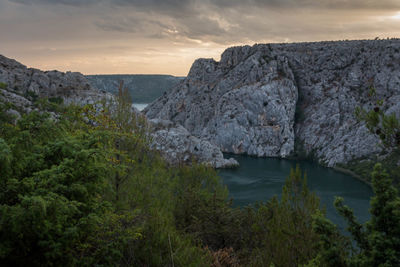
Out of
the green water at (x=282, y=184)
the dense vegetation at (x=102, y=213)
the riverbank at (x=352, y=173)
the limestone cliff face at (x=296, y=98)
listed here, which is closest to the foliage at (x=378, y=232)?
the dense vegetation at (x=102, y=213)

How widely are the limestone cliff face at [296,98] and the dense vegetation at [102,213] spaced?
256 ft

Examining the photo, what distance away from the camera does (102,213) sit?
805 cm

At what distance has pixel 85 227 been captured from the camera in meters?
7.07

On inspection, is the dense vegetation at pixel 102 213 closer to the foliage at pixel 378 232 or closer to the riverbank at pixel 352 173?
the foliage at pixel 378 232

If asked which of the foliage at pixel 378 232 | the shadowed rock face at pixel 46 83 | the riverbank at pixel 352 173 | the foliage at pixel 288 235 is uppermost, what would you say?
the shadowed rock face at pixel 46 83

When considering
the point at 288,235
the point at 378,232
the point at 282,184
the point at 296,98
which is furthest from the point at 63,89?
the point at 296,98

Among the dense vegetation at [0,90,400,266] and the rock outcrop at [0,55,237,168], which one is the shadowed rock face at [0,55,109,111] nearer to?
the rock outcrop at [0,55,237,168]

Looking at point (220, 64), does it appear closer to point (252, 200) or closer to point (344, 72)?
point (344, 72)

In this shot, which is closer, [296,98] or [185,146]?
[185,146]

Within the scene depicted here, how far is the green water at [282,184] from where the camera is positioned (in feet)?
174

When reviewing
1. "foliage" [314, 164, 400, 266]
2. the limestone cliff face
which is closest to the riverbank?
the limestone cliff face

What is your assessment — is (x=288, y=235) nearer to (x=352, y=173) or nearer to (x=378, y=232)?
(x=378, y=232)

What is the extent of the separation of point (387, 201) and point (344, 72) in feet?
356

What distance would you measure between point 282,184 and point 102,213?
6182cm
